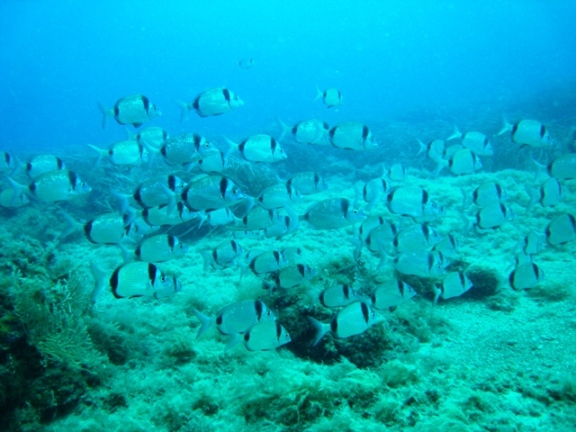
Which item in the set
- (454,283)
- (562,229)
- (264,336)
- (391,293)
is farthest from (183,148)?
(562,229)

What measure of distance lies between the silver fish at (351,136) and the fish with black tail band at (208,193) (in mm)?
1954

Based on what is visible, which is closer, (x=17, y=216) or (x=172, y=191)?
(x=172, y=191)

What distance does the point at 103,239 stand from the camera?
472cm

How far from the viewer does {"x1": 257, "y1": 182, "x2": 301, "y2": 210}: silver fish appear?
5352 mm

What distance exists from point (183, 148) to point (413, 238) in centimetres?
376

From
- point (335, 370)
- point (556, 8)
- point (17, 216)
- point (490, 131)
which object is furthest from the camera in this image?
point (556, 8)

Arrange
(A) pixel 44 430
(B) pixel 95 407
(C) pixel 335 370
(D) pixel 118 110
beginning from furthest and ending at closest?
1. (D) pixel 118 110
2. (C) pixel 335 370
3. (B) pixel 95 407
4. (A) pixel 44 430

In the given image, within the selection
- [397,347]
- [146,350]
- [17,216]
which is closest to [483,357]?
[397,347]

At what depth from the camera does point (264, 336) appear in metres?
3.76

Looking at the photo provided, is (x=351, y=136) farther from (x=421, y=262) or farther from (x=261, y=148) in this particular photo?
(x=421, y=262)

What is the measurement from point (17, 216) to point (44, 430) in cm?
1183

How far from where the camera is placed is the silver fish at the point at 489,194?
5820 millimetres

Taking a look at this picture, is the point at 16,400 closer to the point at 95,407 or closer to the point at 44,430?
the point at 44,430

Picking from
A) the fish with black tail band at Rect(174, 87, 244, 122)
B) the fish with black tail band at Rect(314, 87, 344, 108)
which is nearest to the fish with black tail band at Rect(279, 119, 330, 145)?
the fish with black tail band at Rect(174, 87, 244, 122)
